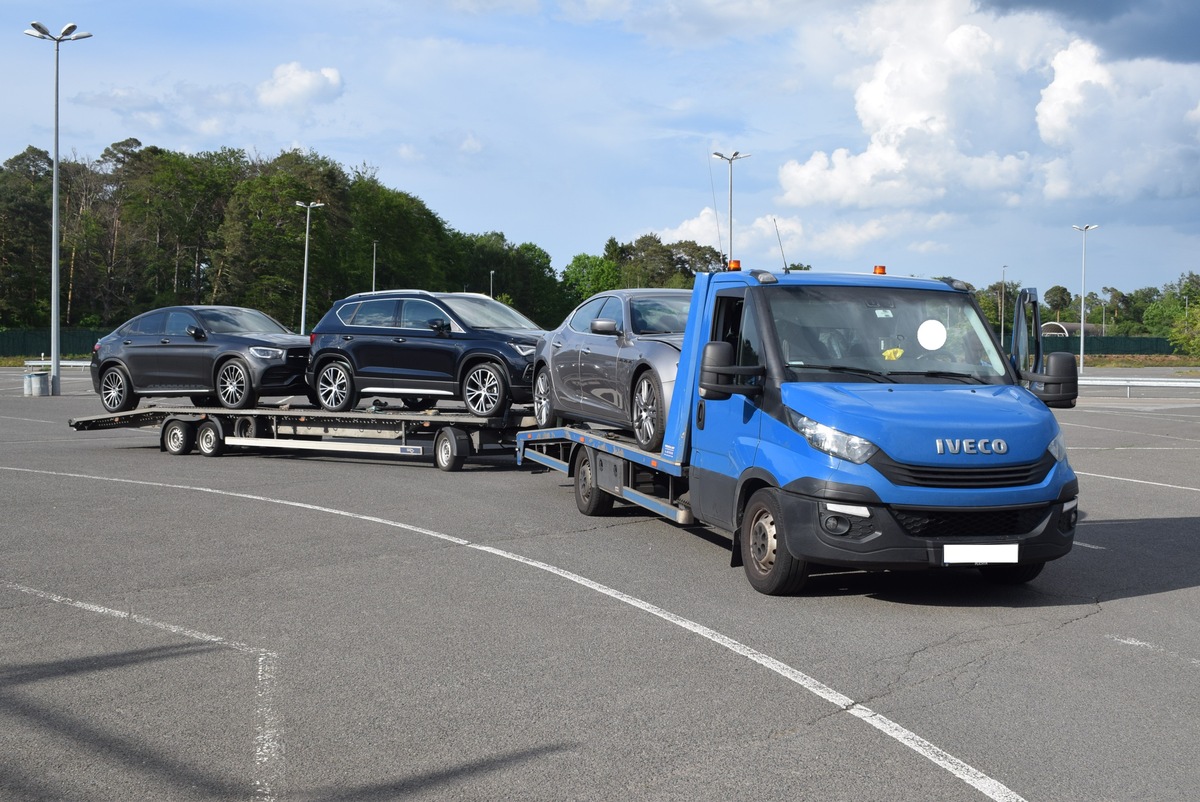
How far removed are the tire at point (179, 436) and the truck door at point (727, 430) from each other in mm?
11300

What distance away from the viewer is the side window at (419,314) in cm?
1608

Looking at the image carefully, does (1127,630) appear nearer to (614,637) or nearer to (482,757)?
(614,637)

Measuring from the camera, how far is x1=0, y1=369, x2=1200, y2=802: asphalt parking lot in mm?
4609

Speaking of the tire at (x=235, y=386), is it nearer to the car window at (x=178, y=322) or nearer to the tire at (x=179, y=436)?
the tire at (x=179, y=436)

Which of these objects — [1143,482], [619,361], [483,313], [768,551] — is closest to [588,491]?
[619,361]

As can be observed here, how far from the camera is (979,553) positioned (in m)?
7.28

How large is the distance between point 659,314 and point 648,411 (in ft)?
4.13

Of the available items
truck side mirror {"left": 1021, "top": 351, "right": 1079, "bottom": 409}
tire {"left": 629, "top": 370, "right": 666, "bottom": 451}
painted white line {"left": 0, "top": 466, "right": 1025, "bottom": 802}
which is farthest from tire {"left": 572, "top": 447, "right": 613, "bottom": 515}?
truck side mirror {"left": 1021, "top": 351, "right": 1079, "bottom": 409}

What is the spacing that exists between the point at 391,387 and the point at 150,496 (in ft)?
13.8

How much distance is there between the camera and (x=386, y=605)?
25.1ft

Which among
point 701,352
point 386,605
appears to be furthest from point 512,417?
point 386,605

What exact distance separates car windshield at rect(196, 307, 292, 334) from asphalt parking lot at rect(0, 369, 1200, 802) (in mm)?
6903

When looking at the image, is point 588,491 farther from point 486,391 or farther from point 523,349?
point 486,391

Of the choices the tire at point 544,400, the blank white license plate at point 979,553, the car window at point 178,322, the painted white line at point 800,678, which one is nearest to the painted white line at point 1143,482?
the tire at point 544,400
